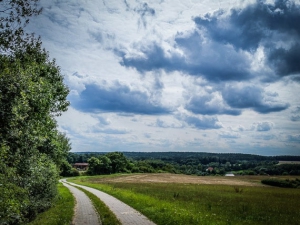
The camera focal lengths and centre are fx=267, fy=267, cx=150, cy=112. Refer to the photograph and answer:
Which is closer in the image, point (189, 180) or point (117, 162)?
point (189, 180)

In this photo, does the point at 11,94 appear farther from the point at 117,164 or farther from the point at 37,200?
the point at 117,164

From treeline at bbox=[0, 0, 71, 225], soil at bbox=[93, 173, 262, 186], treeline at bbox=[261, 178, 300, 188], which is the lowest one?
soil at bbox=[93, 173, 262, 186]

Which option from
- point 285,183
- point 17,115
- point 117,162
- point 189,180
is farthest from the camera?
point 117,162

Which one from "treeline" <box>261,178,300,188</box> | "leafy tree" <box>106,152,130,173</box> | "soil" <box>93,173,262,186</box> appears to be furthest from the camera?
"leafy tree" <box>106,152,130,173</box>

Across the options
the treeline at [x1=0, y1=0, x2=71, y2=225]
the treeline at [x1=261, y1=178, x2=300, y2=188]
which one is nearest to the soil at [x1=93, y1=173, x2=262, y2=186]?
the treeline at [x1=261, y1=178, x2=300, y2=188]

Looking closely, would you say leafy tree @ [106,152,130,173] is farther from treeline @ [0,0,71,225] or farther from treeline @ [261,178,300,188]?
treeline @ [0,0,71,225]

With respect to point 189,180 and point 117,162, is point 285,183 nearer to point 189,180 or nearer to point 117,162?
point 189,180

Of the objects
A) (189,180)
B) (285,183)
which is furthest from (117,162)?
(285,183)

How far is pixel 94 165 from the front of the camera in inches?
4417

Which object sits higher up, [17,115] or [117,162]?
[17,115]

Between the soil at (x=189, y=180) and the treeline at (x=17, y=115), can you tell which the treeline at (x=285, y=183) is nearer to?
the soil at (x=189, y=180)

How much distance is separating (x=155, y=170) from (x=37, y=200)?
11303cm

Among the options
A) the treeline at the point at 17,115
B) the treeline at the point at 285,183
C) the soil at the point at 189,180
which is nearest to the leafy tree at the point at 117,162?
the soil at the point at 189,180

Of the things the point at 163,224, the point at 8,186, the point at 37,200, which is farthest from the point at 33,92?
the point at 37,200
